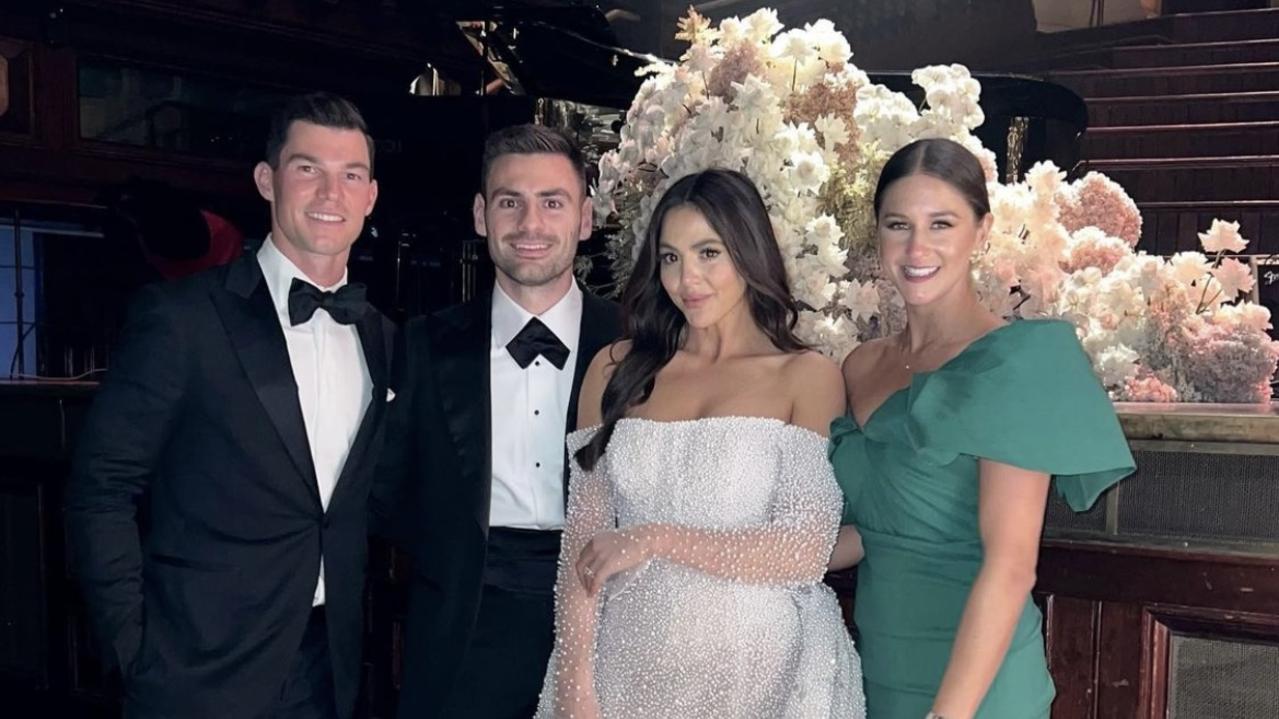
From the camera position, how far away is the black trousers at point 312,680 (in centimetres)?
234

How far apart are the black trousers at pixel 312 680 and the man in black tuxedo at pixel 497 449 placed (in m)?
0.17

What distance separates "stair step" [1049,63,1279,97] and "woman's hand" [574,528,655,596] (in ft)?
29.3

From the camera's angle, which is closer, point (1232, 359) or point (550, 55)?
point (1232, 359)

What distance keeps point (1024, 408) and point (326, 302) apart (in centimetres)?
130

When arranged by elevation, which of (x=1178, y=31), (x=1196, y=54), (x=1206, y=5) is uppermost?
(x=1206, y=5)

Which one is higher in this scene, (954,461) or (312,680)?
(954,461)

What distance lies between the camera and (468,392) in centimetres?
233

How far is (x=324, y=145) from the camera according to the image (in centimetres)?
235

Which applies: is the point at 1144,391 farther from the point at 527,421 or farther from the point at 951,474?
the point at 527,421

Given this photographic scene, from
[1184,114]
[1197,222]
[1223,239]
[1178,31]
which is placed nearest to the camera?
[1223,239]

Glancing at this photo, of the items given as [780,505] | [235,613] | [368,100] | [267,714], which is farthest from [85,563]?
[368,100]

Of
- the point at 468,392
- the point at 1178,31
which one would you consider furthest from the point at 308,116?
the point at 1178,31

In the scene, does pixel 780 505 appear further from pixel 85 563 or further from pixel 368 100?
pixel 368 100

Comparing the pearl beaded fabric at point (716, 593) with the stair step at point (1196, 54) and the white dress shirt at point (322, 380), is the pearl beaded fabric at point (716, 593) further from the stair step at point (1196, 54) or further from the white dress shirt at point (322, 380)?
the stair step at point (1196, 54)
